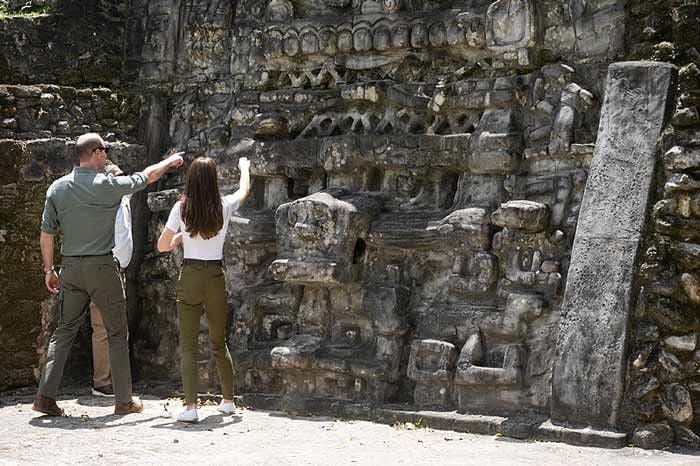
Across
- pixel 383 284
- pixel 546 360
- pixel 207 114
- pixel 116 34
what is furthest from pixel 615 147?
pixel 116 34

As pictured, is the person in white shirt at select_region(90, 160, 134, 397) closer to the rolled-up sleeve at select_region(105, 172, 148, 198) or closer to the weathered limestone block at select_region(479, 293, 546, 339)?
the rolled-up sleeve at select_region(105, 172, 148, 198)

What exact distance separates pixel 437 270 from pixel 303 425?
1.60m

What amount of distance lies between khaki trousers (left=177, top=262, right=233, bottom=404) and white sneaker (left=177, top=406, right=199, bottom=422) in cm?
11

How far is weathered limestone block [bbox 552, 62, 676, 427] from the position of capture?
22.4 feet

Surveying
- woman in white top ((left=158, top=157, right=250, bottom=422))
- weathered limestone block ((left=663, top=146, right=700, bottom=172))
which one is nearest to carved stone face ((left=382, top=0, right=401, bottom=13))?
woman in white top ((left=158, top=157, right=250, bottom=422))

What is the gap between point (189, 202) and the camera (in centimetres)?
737

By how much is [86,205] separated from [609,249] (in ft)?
11.1

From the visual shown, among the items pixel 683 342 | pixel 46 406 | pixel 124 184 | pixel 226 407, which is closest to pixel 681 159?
pixel 683 342

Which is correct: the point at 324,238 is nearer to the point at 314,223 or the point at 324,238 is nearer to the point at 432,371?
the point at 314,223

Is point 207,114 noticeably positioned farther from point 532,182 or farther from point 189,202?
point 532,182

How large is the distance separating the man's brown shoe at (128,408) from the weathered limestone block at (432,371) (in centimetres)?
189

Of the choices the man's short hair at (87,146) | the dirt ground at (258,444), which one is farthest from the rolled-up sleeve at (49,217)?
the dirt ground at (258,444)

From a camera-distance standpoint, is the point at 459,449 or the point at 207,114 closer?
the point at 459,449

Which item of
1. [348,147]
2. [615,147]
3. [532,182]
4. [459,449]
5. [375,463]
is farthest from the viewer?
[348,147]
